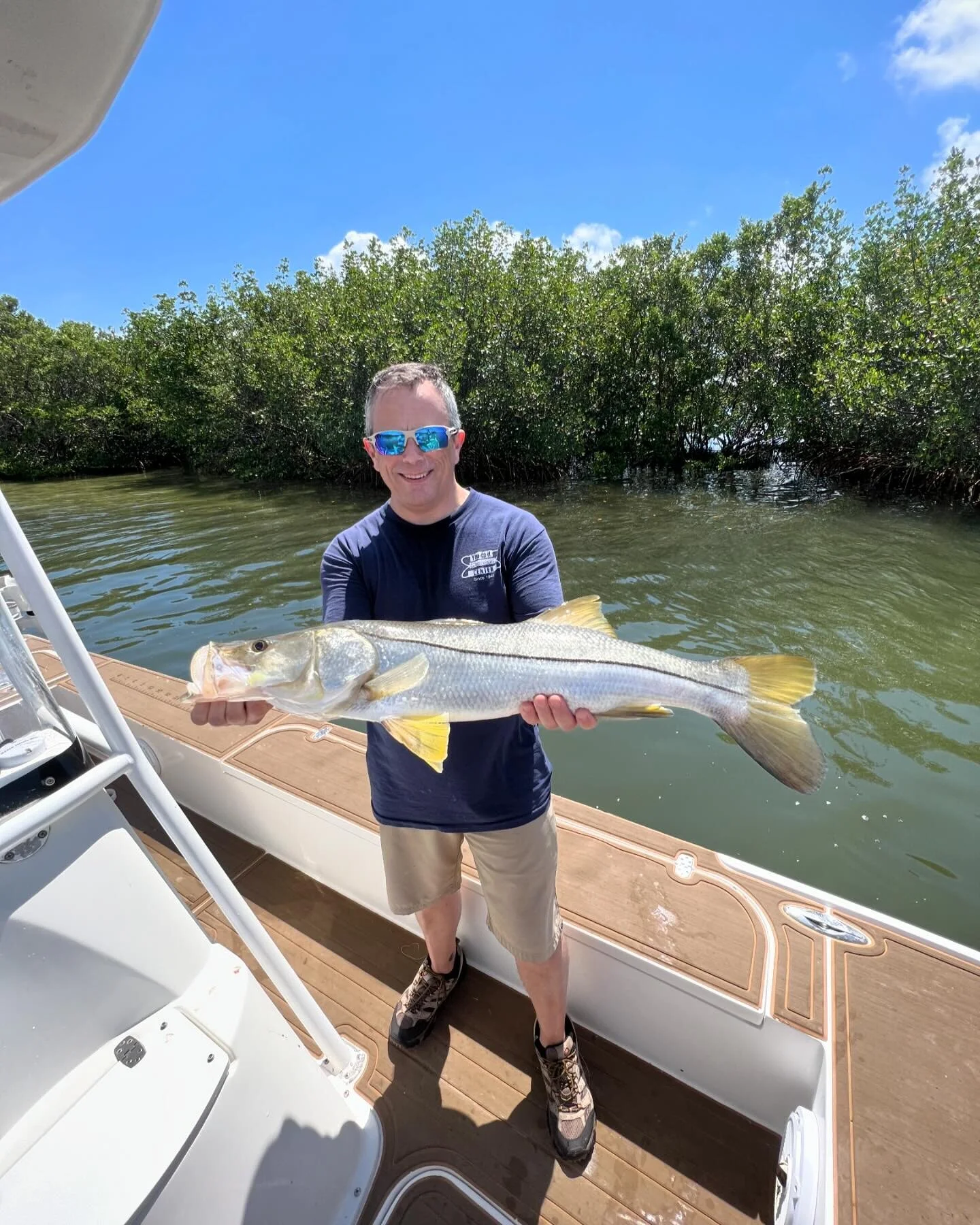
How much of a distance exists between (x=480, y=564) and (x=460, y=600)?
0.53 ft

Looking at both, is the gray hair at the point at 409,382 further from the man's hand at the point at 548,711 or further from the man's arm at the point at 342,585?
the man's hand at the point at 548,711

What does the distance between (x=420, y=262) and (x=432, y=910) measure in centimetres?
2235

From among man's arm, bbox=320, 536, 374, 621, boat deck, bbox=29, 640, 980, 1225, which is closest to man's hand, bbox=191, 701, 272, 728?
man's arm, bbox=320, 536, 374, 621

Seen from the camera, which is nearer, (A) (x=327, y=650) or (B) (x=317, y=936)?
(A) (x=327, y=650)

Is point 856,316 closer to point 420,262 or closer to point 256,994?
point 420,262

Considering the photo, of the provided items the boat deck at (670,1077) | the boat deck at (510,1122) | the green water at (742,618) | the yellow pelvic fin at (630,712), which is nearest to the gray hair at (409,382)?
the yellow pelvic fin at (630,712)

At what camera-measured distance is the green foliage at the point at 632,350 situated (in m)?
15.4

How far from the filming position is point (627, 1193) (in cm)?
208

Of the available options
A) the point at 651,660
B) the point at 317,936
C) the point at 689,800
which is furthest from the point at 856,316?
the point at 317,936

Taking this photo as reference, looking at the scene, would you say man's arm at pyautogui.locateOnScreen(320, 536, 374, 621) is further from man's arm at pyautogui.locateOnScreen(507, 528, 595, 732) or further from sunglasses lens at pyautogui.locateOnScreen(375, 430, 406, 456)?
man's arm at pyautogui.locateOnScreen(507, 528, 595, 732)

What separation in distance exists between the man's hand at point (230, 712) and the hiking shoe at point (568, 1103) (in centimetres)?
187

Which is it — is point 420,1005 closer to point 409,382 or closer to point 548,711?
point 548,711

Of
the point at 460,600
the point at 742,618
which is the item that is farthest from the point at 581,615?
the point at 742,618

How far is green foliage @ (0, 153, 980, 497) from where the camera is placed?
15.4 m
